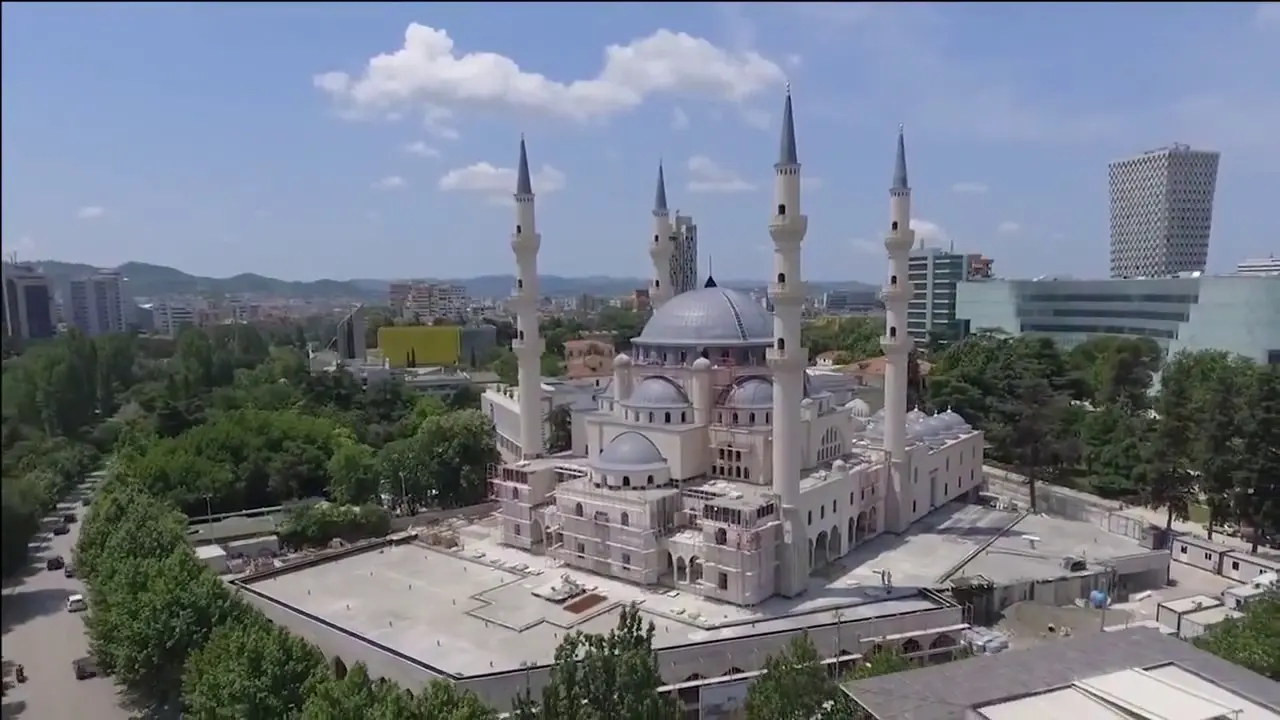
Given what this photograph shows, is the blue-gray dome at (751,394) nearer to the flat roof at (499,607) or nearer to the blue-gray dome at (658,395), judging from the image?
the blue-gray dome at (658,395)

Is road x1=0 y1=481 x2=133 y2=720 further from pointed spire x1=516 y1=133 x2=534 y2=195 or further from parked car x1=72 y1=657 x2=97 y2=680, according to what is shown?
pointed spire x1=516 y1=133 x2=534 y2=195

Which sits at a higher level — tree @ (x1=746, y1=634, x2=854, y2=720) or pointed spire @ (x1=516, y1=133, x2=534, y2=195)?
pointed spire @ (x1=516, y1=133, x2=534, y2=195)

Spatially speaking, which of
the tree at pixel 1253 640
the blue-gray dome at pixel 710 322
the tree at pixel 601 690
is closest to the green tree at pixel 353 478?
the blue-gray dome at pixel 710 322

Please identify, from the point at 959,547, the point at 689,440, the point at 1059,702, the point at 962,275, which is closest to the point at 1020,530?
the point at 959,547

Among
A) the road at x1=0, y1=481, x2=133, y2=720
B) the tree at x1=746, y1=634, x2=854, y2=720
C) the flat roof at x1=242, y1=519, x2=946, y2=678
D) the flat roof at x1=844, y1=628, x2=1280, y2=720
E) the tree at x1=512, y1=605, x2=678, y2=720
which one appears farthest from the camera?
the road at x1=0, y1=481, x2=133, y2=720

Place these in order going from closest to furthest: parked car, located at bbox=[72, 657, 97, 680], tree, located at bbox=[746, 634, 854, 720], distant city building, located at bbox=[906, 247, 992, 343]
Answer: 1. tree, located at bbox=[746, 634, 854, 720]
2. parked car, located at bbox=[72, 657, 97, 680]
3. distant city building, located at bbox=[906, 247, 992, 343]

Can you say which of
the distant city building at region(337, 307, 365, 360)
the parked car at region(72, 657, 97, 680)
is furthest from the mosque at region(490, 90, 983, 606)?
the distant city building at region(337, 307, 365, 360)

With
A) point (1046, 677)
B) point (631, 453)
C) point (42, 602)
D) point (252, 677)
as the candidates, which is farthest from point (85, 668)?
point (1046, 677)

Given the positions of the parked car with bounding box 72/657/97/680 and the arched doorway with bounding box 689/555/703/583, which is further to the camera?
the arched doorway with bounding box 689/555/703/583
